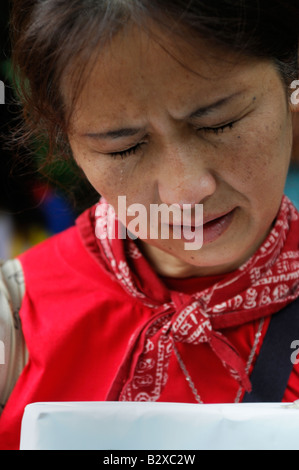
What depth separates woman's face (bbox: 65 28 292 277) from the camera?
25.0 inches

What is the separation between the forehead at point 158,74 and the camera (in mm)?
626

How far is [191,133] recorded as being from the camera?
67 cm

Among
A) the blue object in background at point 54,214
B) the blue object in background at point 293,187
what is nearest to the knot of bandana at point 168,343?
the blue object in background at point 293,187

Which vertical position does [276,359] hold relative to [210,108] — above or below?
below

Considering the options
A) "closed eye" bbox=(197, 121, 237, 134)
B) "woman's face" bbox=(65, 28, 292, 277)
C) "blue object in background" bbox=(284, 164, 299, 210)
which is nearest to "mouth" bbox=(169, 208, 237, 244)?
"woman's face" bbox=(65, 28, 292, 277)

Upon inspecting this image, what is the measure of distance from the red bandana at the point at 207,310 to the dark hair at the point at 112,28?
254 millimetres

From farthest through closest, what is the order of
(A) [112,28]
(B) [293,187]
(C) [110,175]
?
(B) [293,187]
(C) [110,175]
(A) [112,28]

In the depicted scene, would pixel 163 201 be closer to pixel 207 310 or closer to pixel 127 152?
pixel 127 152

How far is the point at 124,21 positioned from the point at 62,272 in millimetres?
419

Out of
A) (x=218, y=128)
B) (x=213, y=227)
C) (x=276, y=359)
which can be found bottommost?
(x=276, y=359)

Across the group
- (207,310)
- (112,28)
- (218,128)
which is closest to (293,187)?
(207,310)

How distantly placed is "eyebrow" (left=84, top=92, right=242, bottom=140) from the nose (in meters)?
0.04

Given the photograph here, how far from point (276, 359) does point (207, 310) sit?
0.35 ft
